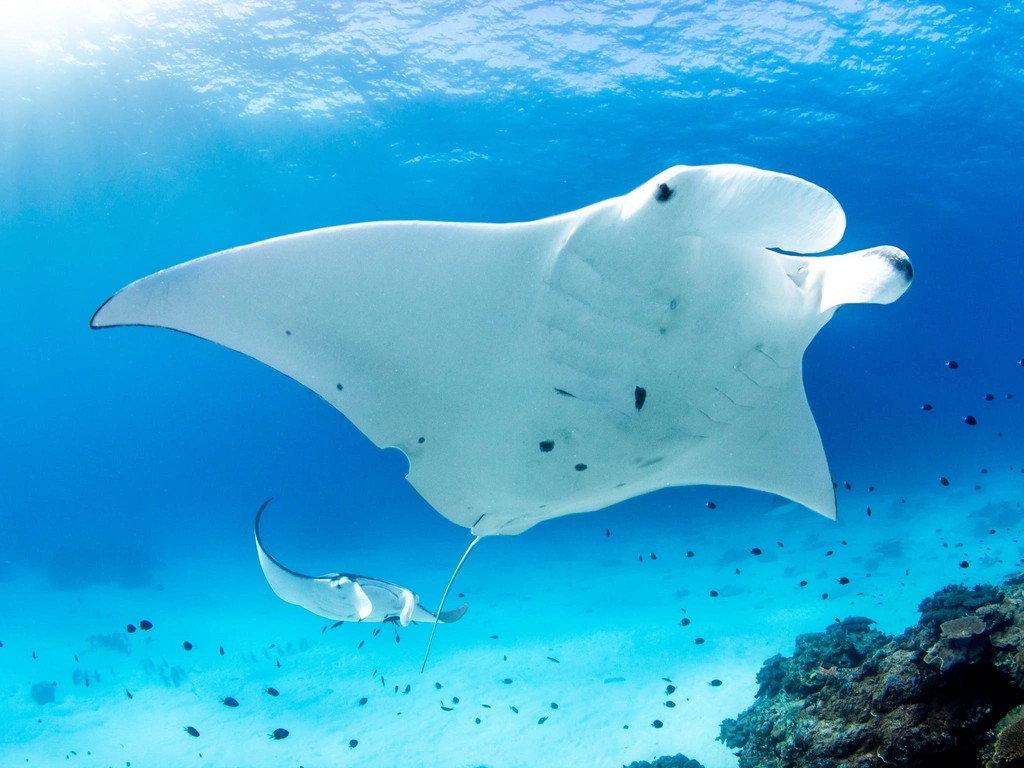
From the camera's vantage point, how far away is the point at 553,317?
101 inches

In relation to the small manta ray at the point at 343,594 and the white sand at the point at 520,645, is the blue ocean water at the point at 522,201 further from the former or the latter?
the small manta ray at the point at 343,594

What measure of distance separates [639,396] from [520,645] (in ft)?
52.2

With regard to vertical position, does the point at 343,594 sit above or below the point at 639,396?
above

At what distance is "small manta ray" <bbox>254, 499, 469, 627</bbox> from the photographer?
19.5ft

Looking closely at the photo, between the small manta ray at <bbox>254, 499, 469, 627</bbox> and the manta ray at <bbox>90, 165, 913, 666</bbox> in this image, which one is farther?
the small manta ray at <bbox>254, 499, 469, 627</bbox>

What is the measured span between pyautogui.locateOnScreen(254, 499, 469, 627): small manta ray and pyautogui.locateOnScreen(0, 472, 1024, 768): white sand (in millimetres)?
4853

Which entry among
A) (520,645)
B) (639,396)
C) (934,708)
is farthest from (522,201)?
(934,708)

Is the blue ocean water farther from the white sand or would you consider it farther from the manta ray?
the manta ray

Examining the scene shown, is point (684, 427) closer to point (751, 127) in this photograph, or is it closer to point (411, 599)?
point (411, 599)

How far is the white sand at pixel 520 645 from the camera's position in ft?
36.1

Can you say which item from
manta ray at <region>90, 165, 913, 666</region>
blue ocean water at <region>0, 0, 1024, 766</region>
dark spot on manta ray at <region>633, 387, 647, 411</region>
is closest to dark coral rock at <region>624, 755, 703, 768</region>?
blue ocean water at <region>0, 0, 1024, 766</region>

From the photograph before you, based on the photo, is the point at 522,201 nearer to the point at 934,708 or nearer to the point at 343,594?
the point at 343,594

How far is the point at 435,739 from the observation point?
36.1 feet

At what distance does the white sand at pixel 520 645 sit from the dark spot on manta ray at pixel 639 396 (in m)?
7.45
